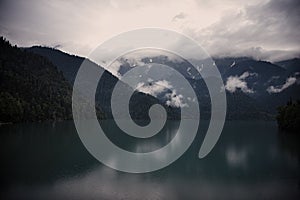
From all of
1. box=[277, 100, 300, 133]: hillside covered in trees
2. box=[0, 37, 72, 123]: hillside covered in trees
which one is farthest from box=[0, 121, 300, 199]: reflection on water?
box=[0, 37, 72, 123]: hillside covered in trees

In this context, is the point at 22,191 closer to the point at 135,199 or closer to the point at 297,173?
the point at 135,199

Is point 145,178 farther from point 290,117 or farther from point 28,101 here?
point 28,101

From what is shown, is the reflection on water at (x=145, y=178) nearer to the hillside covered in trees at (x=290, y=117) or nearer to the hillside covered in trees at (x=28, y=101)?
the hillside covered in trees at (x=290, y=117)

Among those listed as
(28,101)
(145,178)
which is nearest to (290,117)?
(145,178)

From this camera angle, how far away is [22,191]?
34750 millimetres

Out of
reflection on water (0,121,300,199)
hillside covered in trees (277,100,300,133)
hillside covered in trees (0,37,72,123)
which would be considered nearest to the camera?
reflection on water (0,121,300,199)

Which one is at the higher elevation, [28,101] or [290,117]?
[28,101]

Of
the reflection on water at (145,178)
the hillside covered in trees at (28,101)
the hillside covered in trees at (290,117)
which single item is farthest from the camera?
the hillside covered in trees at (28,101)

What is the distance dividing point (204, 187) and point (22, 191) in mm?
22471

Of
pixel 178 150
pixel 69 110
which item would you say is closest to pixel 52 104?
pixel 69 110

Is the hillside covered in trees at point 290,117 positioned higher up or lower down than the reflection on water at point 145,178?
higher up

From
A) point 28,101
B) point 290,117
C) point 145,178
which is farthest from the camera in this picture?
point 28,101

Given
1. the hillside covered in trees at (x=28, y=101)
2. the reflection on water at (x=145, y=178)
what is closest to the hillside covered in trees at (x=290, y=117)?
the reflection on water at (x=145, y=178)

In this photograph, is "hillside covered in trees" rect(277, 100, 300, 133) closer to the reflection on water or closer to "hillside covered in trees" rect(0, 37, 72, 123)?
the reflection on water
